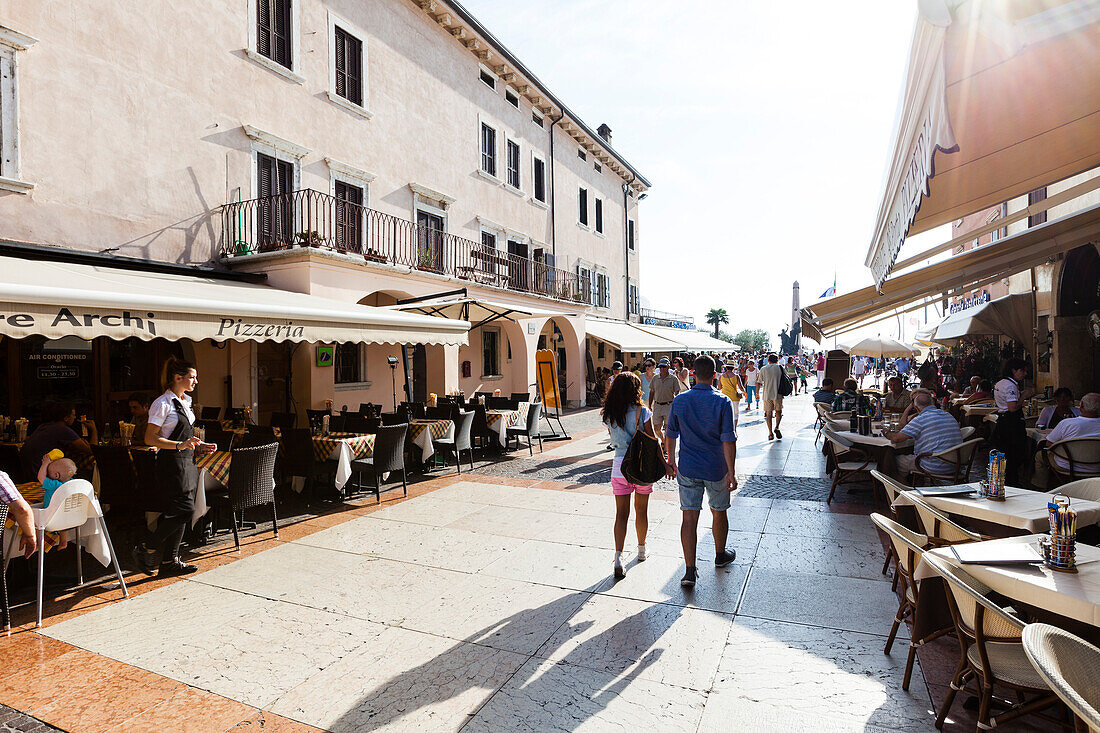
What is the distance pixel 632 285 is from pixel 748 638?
27104mm

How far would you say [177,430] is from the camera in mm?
5207

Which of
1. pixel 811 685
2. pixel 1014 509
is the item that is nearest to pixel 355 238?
pixel 811 685

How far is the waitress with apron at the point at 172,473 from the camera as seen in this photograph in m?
4.98

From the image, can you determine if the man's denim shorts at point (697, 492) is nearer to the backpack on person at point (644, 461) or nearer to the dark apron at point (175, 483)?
the backpack on person at point (644, 461)

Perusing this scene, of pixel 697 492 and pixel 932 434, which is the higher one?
pixel 932 434

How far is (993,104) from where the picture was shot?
3.12 meters

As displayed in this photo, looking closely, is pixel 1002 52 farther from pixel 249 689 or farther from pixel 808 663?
pixel 249 689

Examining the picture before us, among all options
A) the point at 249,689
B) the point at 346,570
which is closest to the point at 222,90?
the point at 346,570

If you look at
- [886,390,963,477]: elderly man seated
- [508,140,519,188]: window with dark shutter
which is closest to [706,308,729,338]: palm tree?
[508,140,519,188]: window with dark shutter

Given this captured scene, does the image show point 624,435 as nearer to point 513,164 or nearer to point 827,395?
point 827,395

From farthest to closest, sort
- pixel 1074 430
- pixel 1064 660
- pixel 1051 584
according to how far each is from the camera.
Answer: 1. pixel 1074 430
2. pixel 1051 584
3. pixel 1064 660

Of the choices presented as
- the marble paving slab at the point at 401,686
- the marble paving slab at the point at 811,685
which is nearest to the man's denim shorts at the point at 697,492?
the marble paving slab at the point at 811,685

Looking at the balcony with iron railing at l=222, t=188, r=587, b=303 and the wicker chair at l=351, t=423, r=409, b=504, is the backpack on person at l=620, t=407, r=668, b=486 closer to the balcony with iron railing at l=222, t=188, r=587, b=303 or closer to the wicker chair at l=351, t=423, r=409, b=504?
the wicker chair at l=351, t=423, r=409, b=504

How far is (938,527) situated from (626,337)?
61.3ft
